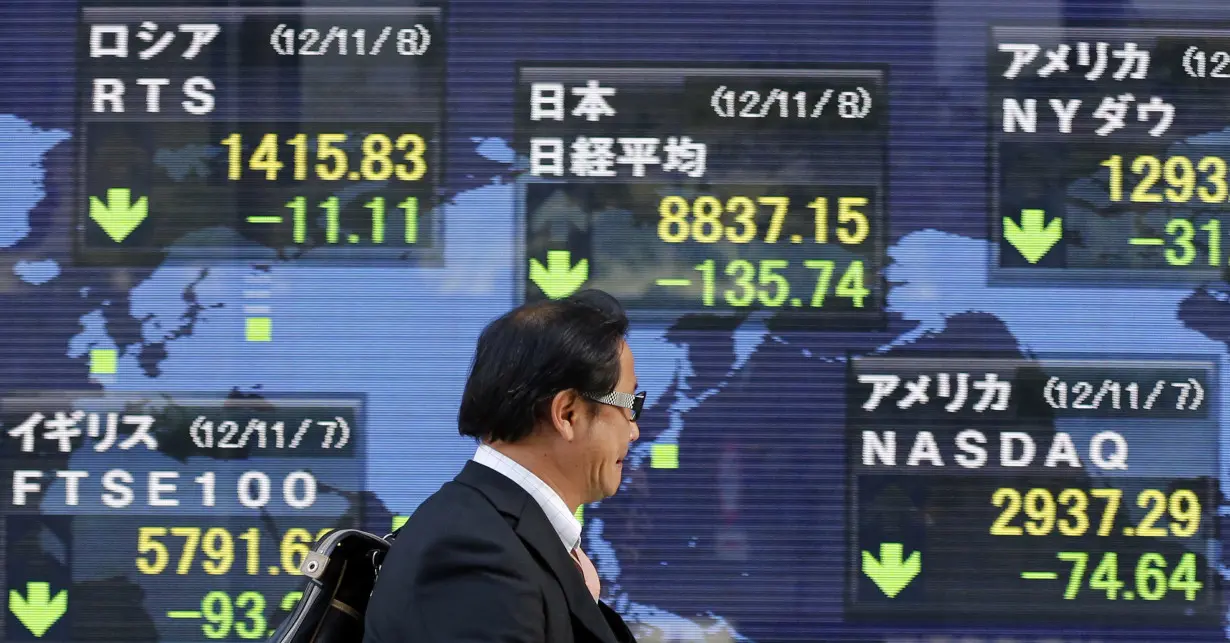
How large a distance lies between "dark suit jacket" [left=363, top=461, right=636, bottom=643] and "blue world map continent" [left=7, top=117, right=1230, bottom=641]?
1.82 metres

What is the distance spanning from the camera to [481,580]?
1452 millimetres

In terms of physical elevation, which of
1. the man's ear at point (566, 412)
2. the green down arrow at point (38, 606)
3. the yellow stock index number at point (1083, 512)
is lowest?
the green down arrow at point (38, 606)

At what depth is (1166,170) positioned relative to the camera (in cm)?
345

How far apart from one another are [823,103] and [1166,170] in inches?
36.9

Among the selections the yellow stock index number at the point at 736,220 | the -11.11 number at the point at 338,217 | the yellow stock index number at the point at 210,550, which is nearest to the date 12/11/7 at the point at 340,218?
the -11.11 number at the point at 338,217

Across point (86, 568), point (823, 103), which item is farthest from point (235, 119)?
point (823, 103)

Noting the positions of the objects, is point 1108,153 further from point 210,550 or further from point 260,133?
point 210,550

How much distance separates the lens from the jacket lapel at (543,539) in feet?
5.13

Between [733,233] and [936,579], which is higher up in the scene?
[733,233]

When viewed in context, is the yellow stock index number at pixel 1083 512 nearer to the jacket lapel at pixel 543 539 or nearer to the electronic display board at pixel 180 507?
the electronic display board at pixel 180 507

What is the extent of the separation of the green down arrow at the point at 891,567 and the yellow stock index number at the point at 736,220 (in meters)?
0.82

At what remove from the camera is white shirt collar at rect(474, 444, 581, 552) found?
1.65 m

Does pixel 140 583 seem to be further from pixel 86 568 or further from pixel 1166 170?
pixel 1166 170

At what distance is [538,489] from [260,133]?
6.93ft
